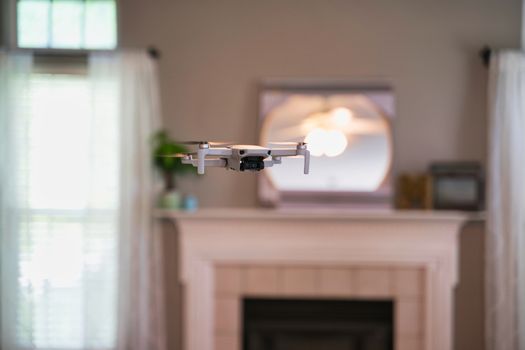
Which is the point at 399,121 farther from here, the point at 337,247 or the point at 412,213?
the point at 337,247

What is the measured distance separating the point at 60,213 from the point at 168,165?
0.81m

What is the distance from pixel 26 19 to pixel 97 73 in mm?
715

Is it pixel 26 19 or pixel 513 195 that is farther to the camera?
pixel 26 19

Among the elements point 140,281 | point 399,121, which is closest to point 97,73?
point 140,281

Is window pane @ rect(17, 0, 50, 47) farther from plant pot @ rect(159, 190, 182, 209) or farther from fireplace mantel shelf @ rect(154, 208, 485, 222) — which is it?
fireplace mantel shelf @ rect(154, 208, 485, 222)

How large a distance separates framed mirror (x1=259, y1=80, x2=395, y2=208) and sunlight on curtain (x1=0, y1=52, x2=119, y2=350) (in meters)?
1.05

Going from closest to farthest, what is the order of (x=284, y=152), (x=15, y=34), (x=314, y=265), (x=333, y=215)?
(x=284, y=152) < (x=333, y=215) < (x=314, y=265) < (x=15, y=34)

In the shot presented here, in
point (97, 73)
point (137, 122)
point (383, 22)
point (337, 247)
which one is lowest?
point (337, 247)

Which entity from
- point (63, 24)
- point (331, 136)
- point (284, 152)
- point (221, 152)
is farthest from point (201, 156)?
point (63, 24)

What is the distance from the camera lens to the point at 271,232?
430 centimetres

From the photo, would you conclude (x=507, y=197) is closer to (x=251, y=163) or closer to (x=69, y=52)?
(x=251, y=163)

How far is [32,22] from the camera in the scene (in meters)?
4.52

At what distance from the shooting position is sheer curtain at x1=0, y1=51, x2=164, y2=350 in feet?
14.1

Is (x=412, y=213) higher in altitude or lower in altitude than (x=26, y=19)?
lower
